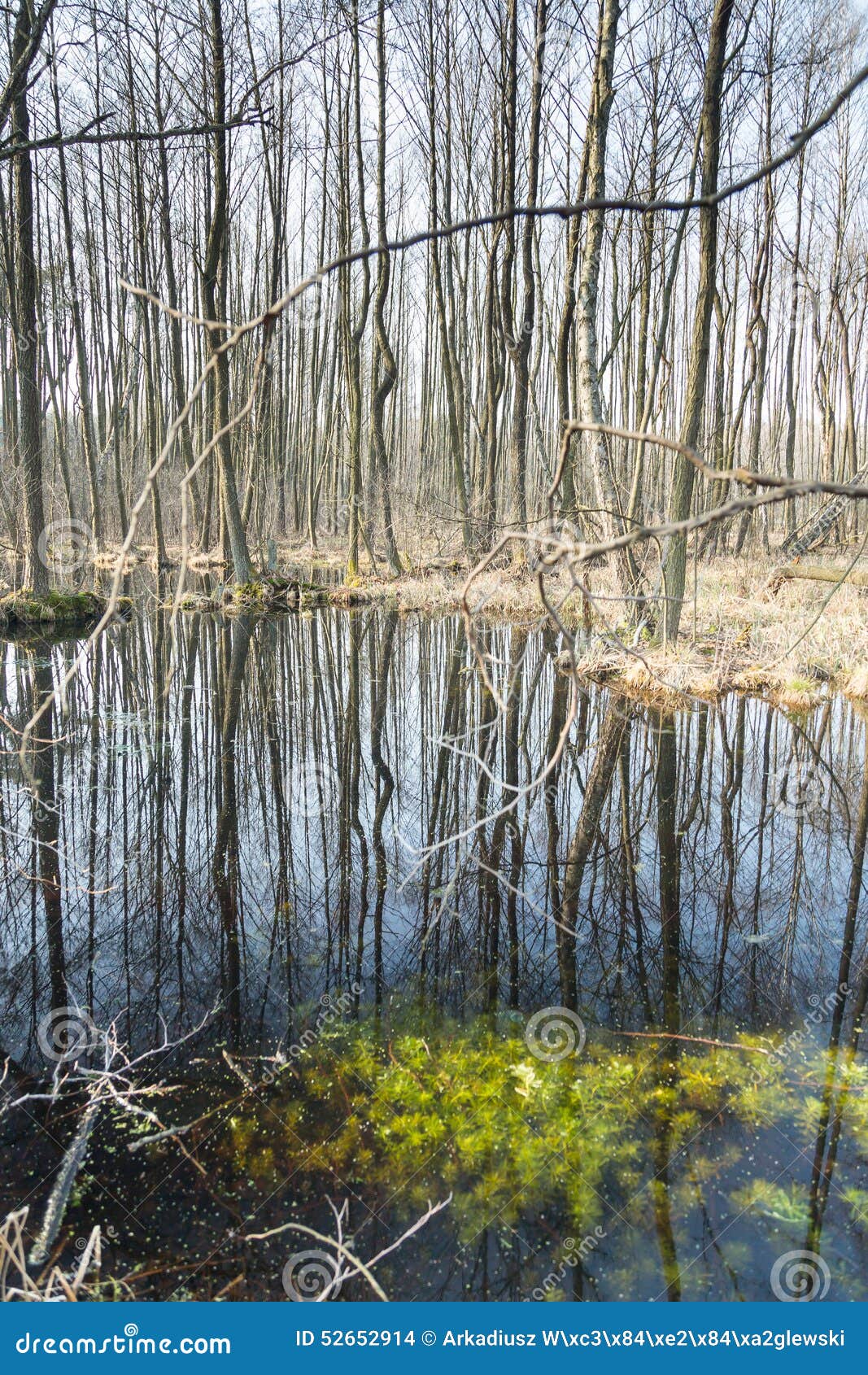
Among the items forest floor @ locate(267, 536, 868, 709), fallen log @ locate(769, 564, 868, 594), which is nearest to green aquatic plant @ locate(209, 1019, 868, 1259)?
forest floor @ locate(267, 536, 868, 709)

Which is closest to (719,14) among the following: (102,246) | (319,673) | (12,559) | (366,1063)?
(319,673)

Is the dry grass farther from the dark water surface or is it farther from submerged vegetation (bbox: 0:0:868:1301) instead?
the dark water surface

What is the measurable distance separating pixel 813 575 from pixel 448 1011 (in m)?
9.15

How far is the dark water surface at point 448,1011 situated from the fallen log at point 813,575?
14.9 feet

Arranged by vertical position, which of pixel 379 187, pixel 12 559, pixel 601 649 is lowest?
pixel 601 649

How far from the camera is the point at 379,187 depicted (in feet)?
46.8

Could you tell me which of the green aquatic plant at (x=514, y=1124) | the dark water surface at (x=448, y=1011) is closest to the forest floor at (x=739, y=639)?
the dark water surface at (x=448, y=1011)

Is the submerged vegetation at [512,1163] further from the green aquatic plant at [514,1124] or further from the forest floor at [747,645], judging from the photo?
the forest floor at [747,645]

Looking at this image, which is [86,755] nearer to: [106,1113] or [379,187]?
[106,1113]

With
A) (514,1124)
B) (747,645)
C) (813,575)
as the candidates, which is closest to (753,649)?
(747,645)

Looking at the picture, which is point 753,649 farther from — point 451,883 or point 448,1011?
point 448,1011

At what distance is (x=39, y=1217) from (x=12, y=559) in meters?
13.3

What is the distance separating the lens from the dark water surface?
7.11ft

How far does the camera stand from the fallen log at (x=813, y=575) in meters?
10.3
